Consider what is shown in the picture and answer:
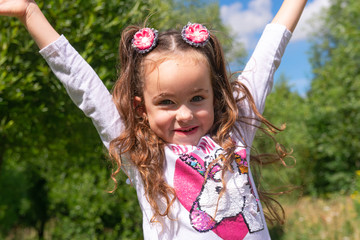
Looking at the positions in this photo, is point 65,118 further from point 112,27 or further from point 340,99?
point 340,99

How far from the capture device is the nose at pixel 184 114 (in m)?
1.41

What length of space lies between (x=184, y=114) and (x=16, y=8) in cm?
78

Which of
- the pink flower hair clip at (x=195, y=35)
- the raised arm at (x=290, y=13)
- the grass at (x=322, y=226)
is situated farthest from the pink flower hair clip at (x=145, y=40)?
the grass at (x=322, y=226)

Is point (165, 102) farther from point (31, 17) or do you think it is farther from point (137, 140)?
point (31, 17)

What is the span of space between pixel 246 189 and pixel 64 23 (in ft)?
6.18

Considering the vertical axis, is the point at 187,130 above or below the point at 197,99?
below

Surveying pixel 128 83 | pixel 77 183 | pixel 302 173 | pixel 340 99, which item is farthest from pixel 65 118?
pixel 302 173

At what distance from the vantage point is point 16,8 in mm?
1462

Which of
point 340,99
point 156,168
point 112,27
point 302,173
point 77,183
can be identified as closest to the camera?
point 156,168

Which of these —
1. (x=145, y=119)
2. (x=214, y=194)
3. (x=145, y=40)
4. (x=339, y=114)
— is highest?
(x=145, y=40)

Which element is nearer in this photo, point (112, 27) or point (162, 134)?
point (162, 134)

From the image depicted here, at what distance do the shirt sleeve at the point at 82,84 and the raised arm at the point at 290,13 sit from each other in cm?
87

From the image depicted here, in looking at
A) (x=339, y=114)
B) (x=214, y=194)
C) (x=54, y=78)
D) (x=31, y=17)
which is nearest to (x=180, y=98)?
(x=214, y=194)

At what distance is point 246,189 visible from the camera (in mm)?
1473
